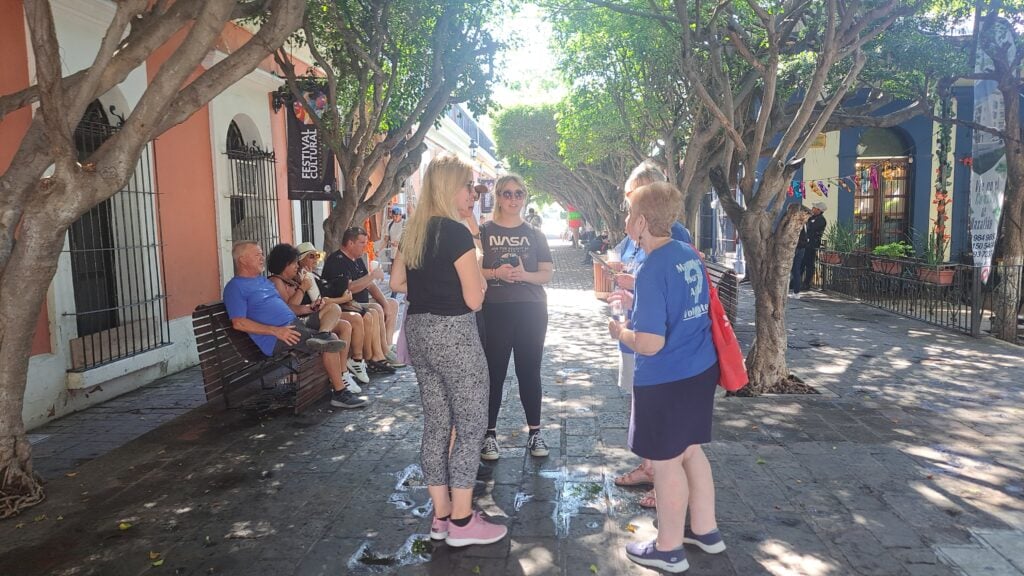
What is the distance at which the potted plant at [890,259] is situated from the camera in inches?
491

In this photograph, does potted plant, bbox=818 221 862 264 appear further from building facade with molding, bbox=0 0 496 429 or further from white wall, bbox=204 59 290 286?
building facade with molding, bbox=0 0 496 429

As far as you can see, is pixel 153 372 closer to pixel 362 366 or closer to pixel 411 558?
pixel 362 366

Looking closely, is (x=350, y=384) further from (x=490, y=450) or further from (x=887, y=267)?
(x=887, y=267)

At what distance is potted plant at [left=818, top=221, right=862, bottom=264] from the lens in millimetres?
15172

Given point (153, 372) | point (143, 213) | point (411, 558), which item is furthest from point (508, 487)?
point (143, 213)

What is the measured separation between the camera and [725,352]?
124 inches

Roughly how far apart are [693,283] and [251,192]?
8.87 meters

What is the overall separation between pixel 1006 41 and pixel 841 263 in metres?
6.14

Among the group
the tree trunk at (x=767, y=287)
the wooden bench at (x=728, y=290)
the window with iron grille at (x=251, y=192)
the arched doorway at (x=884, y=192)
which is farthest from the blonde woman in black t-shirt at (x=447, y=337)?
the arched doorway at (x=884, y=192)

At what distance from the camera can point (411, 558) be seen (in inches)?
132

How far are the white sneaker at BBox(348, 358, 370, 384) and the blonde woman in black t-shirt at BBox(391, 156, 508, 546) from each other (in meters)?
3.62

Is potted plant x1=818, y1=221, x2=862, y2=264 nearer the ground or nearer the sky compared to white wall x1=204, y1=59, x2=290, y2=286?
nearer the ground

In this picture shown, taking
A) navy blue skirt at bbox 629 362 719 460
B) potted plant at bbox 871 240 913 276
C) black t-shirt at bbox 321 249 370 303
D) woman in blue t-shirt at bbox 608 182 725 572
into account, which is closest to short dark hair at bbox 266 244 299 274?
black t-shirt at bbox 321 249 370 303

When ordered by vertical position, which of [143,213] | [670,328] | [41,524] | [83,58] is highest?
[83,58]
